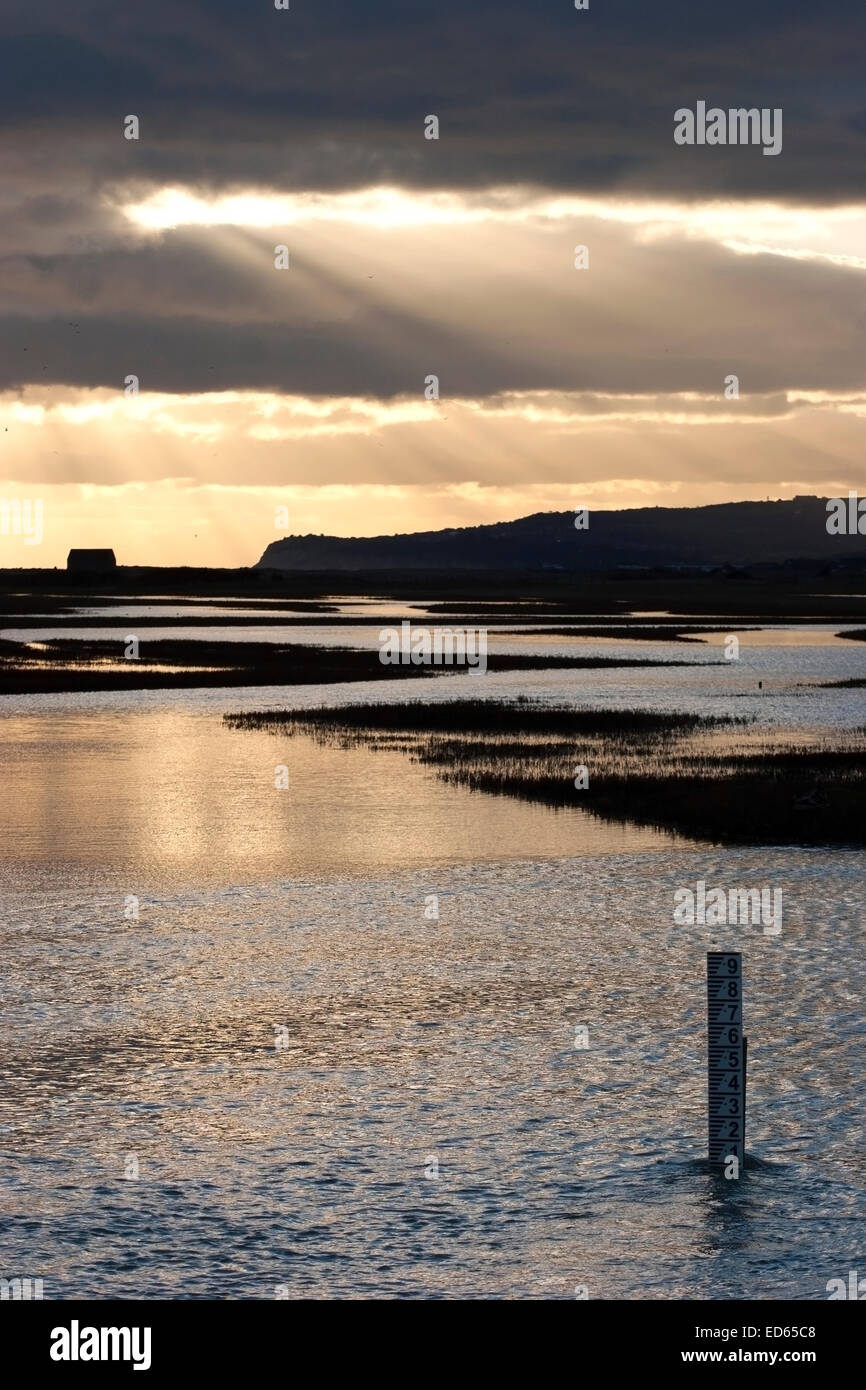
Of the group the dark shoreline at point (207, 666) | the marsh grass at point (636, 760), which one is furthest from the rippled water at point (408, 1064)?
the dark shoreline at point (207, 666)

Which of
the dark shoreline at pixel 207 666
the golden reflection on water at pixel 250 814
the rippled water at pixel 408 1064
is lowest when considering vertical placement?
the rippled water at pixel 408 1064

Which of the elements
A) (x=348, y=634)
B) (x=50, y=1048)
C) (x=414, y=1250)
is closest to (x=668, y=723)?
(x=50, y=1048)

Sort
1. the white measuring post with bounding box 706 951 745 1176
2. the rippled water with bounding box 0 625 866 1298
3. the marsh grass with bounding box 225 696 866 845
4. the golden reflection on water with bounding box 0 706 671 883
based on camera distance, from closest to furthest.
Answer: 1. the rippled water with bounding box 0 625 866 1298
2. the white measuring post with bounding box 706 951 745 1176
3. the golden reflection on water with bounding box 0 706 671 883
4. the marsh grass with bounding box 225 696 866 845

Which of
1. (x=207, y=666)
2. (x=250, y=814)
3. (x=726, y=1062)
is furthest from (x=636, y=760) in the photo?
(x=207, y=666)

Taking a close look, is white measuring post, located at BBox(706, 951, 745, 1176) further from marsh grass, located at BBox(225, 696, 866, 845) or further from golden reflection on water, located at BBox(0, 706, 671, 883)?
marsh grass, located at BBox(225, 696, 866, 845)

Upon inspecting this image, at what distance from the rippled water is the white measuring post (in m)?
0.26

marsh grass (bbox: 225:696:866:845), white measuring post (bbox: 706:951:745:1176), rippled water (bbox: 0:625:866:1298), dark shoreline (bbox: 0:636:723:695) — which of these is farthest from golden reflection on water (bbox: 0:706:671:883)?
dark shoreline (bbox: 0:636:723:695)

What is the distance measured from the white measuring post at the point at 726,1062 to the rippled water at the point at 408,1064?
0.26m

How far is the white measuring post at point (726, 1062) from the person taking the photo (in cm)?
1214

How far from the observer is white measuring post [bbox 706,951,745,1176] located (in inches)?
478

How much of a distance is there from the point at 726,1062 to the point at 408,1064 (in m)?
3.40

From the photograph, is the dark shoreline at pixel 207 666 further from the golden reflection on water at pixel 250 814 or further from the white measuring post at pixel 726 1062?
the white measuring post at pixel 726 1062

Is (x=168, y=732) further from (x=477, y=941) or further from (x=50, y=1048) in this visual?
(x=50, y=1048)

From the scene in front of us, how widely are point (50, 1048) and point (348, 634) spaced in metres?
89.2
